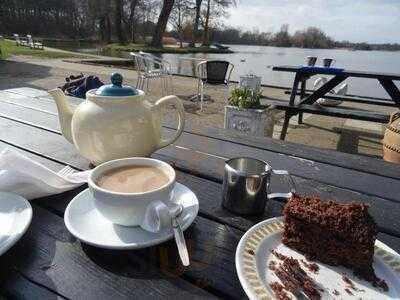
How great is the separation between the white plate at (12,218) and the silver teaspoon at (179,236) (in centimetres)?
27

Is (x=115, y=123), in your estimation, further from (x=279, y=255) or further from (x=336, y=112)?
(x=336, y=112)

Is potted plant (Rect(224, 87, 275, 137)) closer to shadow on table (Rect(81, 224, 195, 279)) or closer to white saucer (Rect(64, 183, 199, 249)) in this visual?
white saucer (Rect(64, 183, 199, 249))

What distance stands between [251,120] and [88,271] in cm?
280

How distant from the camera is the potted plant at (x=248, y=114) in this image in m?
3.19

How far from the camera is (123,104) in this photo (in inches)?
34.3

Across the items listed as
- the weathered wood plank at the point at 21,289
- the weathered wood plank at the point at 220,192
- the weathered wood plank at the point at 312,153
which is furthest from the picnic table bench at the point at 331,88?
the weathered wood plank at the point at 21,289

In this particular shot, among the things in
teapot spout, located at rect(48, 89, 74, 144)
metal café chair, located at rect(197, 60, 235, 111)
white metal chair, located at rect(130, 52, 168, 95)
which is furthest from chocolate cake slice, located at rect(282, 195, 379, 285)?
white metal chair, located at rect(130, 52, 168, 95)

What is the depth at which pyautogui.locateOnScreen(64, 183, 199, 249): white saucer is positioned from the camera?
1.88 feet

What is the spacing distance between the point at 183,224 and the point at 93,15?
33928mm

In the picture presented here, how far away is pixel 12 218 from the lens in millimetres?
636

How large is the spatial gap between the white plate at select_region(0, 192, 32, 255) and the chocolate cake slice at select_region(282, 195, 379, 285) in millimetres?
488

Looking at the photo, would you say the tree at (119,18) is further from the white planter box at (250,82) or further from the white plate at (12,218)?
the white plate at (12,218)

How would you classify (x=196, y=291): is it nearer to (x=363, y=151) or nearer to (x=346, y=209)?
(x=346, y=209)

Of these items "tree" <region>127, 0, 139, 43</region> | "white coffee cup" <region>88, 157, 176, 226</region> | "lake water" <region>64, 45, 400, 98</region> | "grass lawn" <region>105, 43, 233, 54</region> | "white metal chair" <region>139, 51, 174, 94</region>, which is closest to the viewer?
"white coffee cup" <region>88, 157, 176, 226</region>
